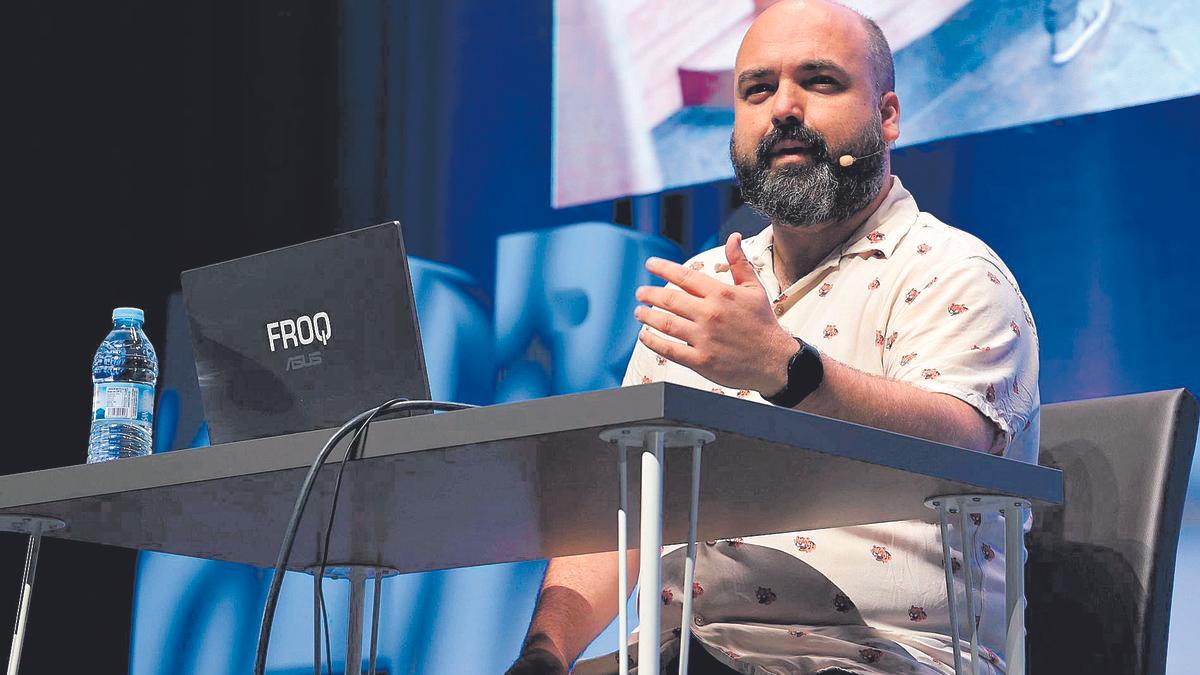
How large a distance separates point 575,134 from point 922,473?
79.0 inches

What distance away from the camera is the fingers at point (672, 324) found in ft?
3.82

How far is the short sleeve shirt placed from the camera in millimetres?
1561

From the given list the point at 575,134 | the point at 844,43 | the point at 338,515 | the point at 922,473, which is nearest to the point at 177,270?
the point at 575,134

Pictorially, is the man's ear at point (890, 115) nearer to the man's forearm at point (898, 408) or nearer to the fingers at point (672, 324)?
the man's forearm at point (898, 408)

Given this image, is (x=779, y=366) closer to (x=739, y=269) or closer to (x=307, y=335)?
(x=739, y=269)

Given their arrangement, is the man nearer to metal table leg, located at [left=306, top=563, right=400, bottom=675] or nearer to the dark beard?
the dark beard

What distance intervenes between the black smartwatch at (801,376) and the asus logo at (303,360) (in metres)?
0.46

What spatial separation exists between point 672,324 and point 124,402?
0.99m

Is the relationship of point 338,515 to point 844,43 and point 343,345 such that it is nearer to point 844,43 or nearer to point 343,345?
point 343,345

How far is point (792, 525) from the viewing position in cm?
138

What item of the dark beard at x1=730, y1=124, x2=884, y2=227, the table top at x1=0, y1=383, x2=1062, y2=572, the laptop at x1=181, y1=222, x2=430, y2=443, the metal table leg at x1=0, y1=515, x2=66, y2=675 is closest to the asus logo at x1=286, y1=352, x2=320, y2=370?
the laptop at x1=181, y1=222, x2=430, y2=443

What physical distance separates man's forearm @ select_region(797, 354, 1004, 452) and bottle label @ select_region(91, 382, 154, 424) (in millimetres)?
995

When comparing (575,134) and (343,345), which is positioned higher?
(575,134)

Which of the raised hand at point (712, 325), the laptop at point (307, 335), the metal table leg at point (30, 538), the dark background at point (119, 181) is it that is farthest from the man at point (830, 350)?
the dark background at point (119, 181)
